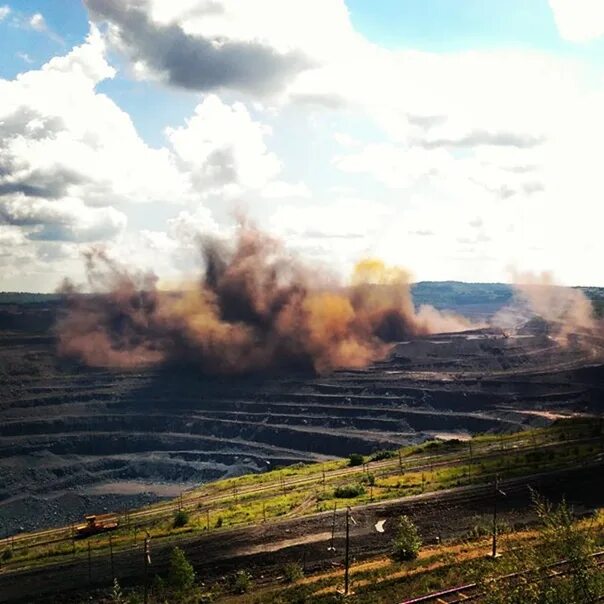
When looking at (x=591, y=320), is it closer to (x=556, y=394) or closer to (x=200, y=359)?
(x=556, y=394)

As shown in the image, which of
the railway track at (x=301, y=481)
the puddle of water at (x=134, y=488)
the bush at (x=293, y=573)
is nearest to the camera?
the bush at (x=293, y=573)

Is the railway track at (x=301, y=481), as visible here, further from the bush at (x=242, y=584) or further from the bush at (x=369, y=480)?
the bush at (x=242, y=584)

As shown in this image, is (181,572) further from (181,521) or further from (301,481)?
(301,481)

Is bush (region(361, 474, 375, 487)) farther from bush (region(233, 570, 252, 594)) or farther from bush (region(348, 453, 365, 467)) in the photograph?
bush (region(233, 570, 252, 594))

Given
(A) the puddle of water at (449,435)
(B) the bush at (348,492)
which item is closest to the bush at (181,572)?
(B) the bush at (348,492)

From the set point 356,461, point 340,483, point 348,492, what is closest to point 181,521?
point 348,492

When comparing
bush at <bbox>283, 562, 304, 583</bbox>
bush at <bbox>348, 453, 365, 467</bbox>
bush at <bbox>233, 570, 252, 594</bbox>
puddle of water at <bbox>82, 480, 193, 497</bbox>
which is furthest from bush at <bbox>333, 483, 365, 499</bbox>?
puddle of water at <bbox>82, 480, 193, 497</bbox>
